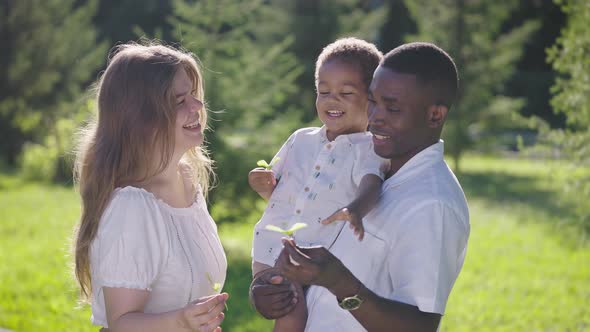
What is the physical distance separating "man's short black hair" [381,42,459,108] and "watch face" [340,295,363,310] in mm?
693

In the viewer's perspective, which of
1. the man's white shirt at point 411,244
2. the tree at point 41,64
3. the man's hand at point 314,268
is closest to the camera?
the man's hand at point 314,268

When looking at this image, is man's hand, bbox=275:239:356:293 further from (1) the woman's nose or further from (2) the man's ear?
(1) the woman's nose

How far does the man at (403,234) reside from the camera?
6.75 feet

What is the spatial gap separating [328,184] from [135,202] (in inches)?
36.3

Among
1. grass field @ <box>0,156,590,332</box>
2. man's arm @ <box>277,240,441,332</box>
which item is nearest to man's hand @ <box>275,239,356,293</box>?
man's arm @ <box>277,240,441,332</box>

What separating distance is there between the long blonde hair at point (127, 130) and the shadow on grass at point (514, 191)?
34.9 ft

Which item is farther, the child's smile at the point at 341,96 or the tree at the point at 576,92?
the tree at the point at 576,92

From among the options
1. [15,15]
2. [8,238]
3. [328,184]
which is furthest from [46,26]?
[328,184]

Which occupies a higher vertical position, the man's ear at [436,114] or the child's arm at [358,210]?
the man's ear at [436,114]

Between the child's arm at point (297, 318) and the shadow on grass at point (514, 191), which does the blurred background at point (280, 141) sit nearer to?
the shadow on grass at point (514, 191)

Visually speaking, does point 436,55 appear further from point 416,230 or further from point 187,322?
point 187,322

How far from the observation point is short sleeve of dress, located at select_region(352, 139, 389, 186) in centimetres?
273

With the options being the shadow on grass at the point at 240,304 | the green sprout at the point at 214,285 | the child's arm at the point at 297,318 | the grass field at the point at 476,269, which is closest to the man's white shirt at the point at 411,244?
the child's arm at the point at 297,318

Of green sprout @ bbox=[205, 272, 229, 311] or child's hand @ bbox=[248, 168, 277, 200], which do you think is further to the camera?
child's hand @ bbox=[248, 168, 277, 200]
